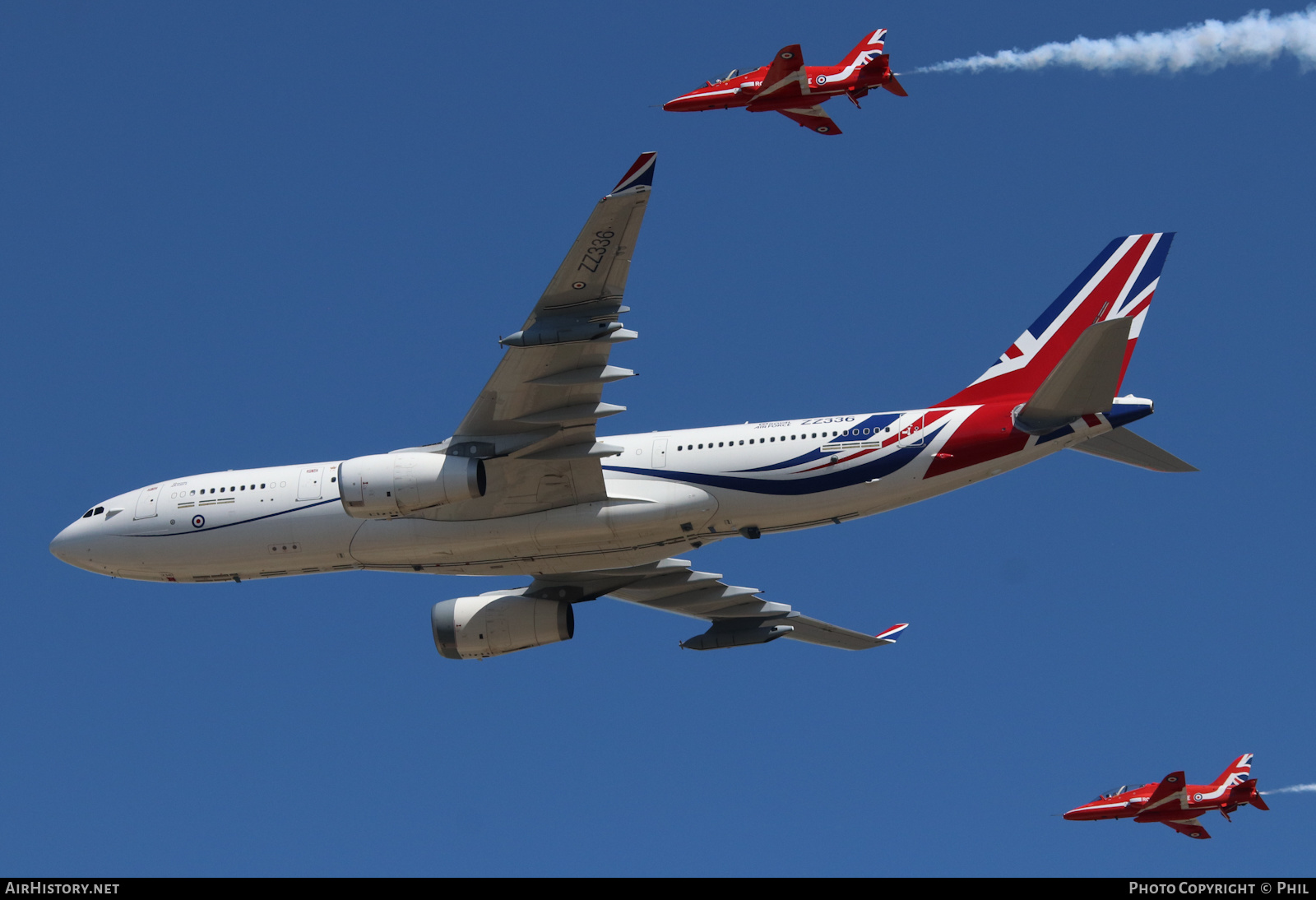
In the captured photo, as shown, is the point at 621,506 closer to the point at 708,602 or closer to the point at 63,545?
the point at 708,602

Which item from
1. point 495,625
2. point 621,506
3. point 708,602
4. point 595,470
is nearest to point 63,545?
point 495,625

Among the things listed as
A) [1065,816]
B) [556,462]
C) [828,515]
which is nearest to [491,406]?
[556,462]

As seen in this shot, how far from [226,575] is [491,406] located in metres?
7.56

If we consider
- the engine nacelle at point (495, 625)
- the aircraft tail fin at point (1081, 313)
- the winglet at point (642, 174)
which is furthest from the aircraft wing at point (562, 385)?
the aircraft tail fin at point (1081, 313)

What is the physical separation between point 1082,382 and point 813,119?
7692 millimetres

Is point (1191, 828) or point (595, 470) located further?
point (1191, 828)

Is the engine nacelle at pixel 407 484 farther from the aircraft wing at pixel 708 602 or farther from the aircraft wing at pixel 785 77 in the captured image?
the aircraft wing at pixel 785 77

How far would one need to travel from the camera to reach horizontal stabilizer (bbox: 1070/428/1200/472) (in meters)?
27.4

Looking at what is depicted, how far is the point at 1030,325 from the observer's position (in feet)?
97.8

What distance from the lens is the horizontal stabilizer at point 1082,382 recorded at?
Answer: 2552 centimetres

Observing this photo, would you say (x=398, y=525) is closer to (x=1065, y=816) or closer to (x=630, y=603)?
(x=630, y=603)

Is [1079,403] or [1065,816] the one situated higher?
[1079,403]

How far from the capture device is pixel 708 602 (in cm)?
3462

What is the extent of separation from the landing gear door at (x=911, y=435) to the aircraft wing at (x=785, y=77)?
22.4 feet
